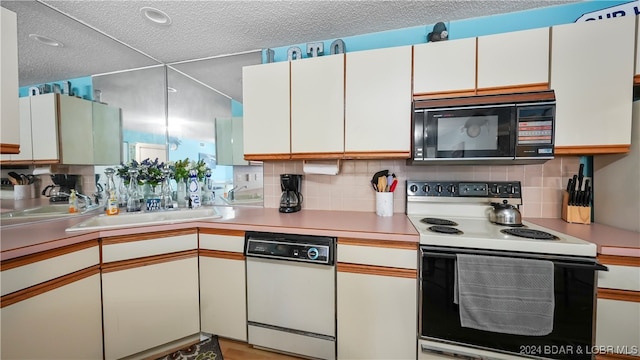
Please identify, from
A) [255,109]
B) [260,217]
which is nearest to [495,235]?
[260,217]

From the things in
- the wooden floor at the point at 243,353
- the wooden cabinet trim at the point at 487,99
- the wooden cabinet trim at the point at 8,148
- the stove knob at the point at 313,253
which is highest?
the wooden cabinet trim at the point at 487,99

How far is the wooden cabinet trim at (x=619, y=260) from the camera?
3.27ft

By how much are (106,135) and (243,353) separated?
7.09 ft

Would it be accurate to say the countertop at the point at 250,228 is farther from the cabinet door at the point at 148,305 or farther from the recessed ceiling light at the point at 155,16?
the recessed ceiling light at the point at 155,16

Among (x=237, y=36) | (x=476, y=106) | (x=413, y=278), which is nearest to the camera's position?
(x=413, y=278)

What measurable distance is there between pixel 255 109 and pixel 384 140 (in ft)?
3.29

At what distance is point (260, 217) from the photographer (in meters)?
1.66

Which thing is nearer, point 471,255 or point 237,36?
point 471,255

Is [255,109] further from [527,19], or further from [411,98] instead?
[527,19]

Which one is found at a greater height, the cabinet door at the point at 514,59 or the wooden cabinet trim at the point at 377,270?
the cabinet door at the point at 514,59

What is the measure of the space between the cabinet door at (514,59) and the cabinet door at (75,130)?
2.98m

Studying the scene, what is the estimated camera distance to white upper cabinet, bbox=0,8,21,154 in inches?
43.8

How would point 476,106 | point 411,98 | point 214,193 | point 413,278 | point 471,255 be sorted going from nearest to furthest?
point 471,255 → point 413,278 → point 476,106 → point 411,98 → point 214,193

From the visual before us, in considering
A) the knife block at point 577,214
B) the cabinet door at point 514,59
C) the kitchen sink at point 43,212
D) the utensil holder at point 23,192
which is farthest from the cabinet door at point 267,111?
the knife block at point 577,214
